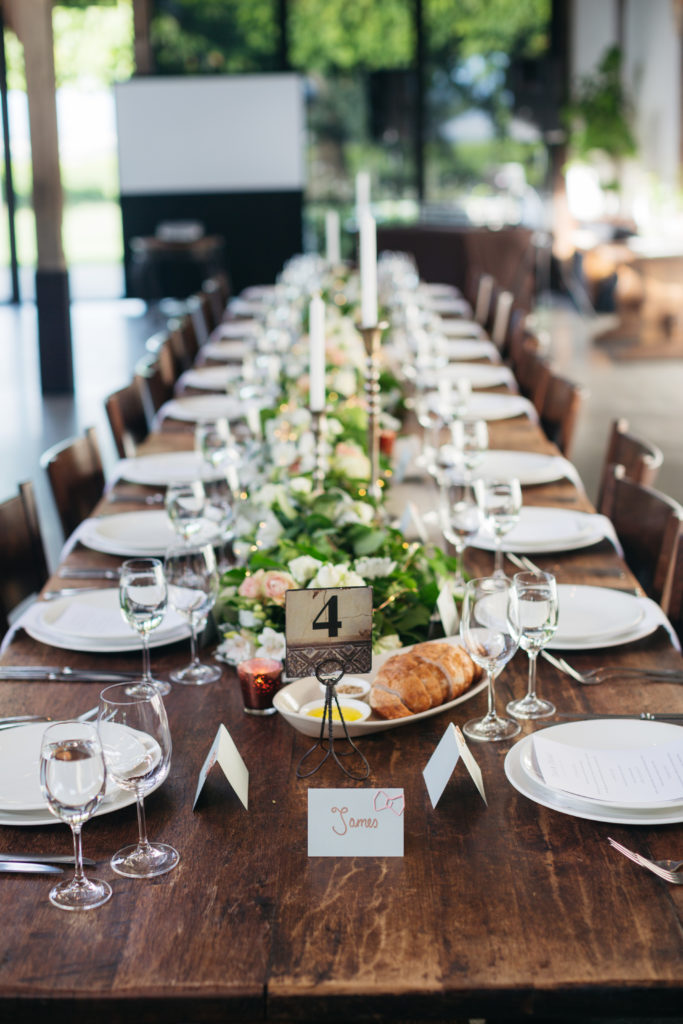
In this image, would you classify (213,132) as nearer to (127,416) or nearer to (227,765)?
(127,416)

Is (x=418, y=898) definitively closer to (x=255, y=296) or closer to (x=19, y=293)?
(x=255, y=296)

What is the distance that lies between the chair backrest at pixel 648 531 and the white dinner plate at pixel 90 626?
0.96 meters

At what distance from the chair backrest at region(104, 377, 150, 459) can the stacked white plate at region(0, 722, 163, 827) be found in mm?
2047

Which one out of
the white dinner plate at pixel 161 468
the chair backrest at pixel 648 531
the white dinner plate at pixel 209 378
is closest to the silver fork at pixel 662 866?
the chair backrest at pixel 648 531

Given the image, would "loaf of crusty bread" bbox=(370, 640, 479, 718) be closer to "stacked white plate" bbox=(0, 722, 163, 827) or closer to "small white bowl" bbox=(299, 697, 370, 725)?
"small white bowl" bbox=(299, 697, 370, 725)

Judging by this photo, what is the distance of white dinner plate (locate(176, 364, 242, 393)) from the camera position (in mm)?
4426

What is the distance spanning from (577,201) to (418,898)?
1297cm

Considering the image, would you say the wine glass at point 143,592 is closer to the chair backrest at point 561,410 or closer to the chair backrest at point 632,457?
the chair backrest at point 632,457

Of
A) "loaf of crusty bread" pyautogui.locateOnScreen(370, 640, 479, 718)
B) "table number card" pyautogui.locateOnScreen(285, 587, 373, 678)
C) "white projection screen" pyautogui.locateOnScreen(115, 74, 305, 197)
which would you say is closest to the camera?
"table number card" pyautogui.locateOnScreen(285, 587, 373, 678)

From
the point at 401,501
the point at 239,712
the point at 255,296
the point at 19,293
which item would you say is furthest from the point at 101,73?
the point at 239,712

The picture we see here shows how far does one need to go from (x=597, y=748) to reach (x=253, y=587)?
22.0 inches

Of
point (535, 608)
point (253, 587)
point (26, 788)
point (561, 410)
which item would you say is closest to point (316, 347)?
point (253, 587)

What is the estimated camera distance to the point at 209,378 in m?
4.56

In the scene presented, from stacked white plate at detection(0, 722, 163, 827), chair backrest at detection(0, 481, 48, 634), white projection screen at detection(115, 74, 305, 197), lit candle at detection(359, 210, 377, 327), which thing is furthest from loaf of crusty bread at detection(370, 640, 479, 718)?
white projection screen at detection(115, 74, 305, 197)
